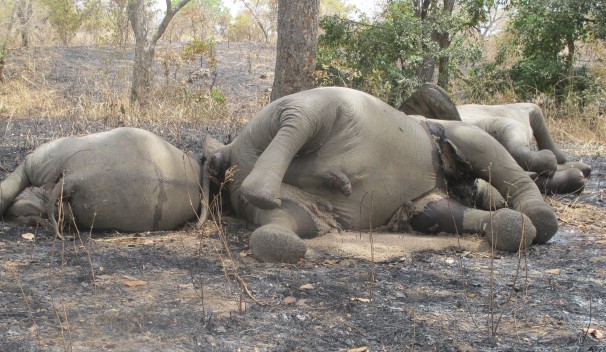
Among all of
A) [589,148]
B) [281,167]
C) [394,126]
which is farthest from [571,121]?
[281,167]

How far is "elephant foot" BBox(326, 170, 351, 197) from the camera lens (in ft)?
15.8

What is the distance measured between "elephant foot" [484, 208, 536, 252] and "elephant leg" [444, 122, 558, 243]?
427 mm

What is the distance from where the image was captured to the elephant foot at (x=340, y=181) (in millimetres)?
4820

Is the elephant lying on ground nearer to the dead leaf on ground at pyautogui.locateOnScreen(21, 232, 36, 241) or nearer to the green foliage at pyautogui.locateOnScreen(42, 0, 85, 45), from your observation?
the dead leaf on ground at pyautogui.locateOnScreen(21, 232, 36, 241)

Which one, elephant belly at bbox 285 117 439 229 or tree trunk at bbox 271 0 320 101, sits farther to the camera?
tree trunk at bbox 271 0 320 101

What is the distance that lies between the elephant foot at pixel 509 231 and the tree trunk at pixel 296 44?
3254mm

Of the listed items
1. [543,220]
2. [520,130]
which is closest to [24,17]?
[520,130]

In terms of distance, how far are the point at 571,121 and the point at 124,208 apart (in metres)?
7.97

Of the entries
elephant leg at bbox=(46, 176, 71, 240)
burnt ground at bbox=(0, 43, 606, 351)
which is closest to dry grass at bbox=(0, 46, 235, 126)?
elephant leg at bbox=(46, 176, 71, 240)

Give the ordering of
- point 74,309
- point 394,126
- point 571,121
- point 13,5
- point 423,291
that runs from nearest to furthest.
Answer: point 74,309 < point 423,291 < point 394,126 < point 571,121 < point 13,5

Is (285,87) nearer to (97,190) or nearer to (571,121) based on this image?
(97,190)

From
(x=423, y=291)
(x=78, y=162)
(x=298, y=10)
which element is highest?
(x=298, y=10)

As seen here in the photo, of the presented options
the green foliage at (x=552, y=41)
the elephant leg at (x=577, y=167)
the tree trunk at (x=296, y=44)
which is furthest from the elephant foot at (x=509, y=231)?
the green foliage at (x=552, y=41)

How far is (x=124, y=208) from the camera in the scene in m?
4.66
